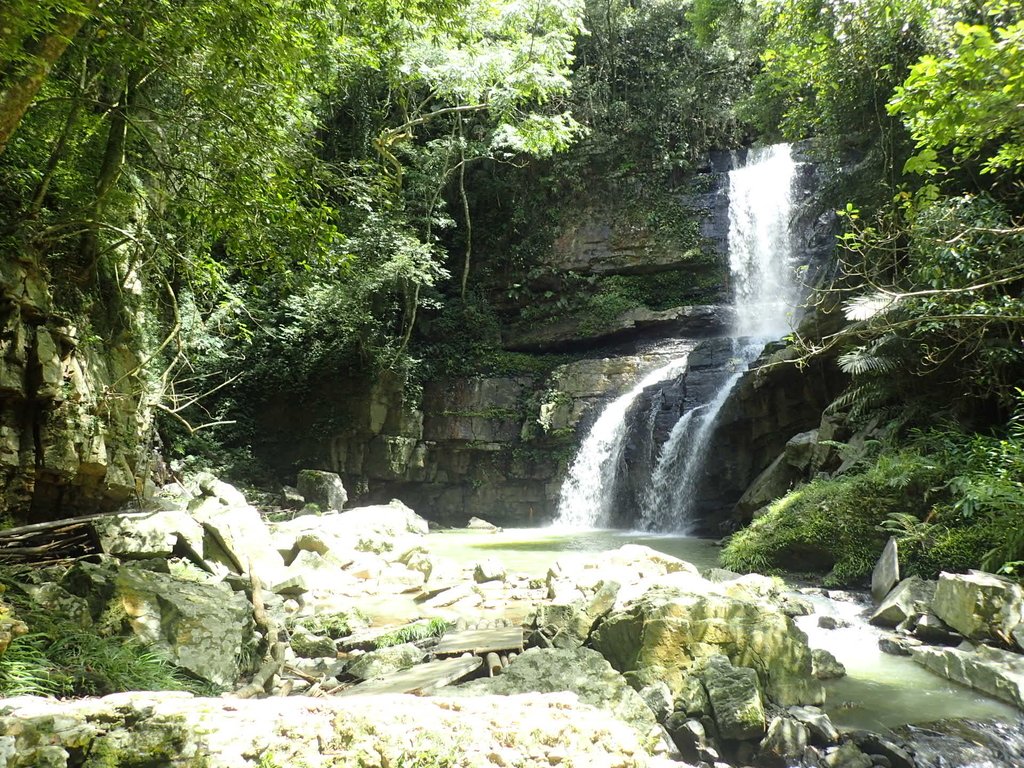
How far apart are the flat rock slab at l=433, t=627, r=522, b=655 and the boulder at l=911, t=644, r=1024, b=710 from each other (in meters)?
2.94

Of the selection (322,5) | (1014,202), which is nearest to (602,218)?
(1014,202)

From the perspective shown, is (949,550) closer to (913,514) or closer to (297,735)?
(913,514)

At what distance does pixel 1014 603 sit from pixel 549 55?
486 inches

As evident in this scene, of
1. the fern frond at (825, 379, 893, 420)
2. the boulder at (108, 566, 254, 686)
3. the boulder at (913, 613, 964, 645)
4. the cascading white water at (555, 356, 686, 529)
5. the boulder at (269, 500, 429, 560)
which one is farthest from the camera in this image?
the cascading white water at (555, 356, 686, 529)

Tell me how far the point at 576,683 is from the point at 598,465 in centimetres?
1260

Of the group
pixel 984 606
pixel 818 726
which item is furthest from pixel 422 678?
pixel 984 606

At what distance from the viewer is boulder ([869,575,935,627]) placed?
530cm

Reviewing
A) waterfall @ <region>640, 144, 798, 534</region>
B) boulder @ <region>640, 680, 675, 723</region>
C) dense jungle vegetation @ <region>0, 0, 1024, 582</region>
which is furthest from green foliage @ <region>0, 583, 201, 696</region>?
waterfall @ <region>640, 144, 798, 534</region>

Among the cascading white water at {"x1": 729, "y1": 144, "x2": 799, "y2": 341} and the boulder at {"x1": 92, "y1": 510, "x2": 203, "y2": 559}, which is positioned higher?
the cascading white water at {"x1": 729, "y1": 144, "x2": 799, "y2": 341}

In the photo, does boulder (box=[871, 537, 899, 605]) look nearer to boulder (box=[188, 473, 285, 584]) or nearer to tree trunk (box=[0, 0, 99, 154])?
boulder (box=[188, 473, 285, 584])

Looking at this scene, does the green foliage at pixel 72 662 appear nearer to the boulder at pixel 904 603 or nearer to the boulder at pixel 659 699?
the boulder at pixel 659 699

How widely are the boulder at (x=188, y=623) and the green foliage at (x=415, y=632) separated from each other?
45.4 inches

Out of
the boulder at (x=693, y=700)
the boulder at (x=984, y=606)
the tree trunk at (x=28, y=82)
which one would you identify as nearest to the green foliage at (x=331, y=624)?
the boulder at (x=693, y=700)

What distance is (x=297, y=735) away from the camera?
1895 millimetres
